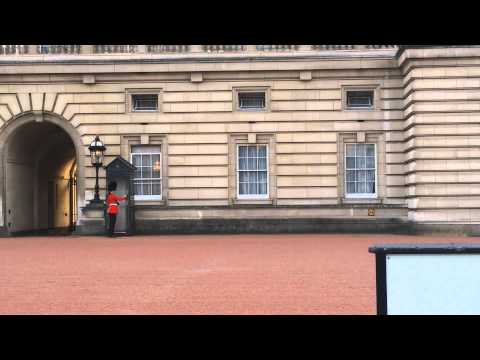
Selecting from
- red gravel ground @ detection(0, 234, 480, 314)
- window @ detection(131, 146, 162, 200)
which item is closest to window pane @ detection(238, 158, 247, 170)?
window @ detection(131, 146, 162, 200)

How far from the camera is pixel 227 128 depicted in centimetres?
2033

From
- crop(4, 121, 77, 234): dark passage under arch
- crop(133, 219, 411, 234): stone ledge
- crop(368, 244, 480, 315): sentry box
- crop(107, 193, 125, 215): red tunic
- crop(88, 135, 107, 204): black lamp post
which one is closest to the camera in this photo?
crop(368, 244, 480, 315): sentry box

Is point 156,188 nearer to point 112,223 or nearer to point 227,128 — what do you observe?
point 112,223

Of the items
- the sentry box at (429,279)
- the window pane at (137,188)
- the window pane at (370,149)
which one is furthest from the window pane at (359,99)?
the sentry box at (429,279)

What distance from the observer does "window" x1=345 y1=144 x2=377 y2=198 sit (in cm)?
2038

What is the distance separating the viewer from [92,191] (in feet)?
66.4

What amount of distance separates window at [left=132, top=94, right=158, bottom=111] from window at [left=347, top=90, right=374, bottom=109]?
21.7 ft

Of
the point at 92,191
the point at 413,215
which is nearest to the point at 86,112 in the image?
the point at 92,191

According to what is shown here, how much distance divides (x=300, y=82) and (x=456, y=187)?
606cm

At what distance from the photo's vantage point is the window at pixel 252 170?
20.6m

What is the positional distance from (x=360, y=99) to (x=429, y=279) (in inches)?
659

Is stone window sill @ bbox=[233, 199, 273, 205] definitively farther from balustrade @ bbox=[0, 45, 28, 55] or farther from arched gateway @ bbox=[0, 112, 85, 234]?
balustrade @ bbox=[0, 45, 28, 55]

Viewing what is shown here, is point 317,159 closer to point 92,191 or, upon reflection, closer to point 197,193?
point 197,193

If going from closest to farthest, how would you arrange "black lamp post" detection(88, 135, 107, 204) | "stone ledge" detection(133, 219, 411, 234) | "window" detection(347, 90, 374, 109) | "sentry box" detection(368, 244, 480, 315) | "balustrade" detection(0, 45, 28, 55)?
"sentry box" detection(368, 244, 480, 315) < "black lamp post" detection(88, 135, 107, 204) < "stone ledge" detection(133, 219, 411, 234) < "balustrade" detection(0, 45, 28, 55) < "window" detection(347, 90, 374, 109)
